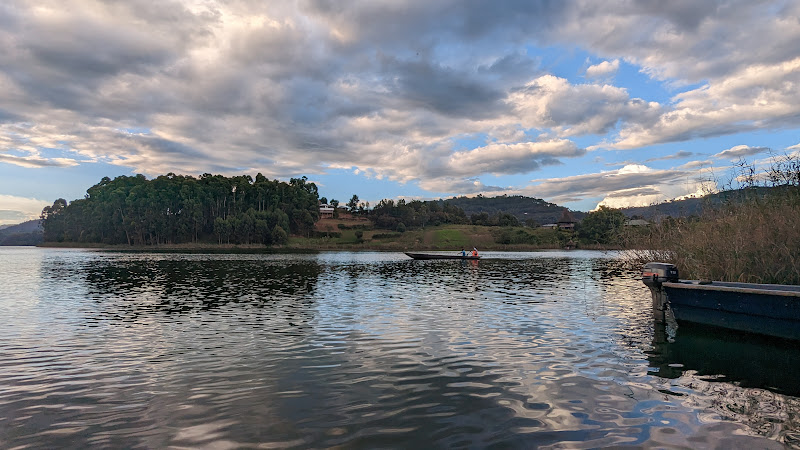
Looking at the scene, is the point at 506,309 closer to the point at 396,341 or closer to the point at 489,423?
the point at 396,341

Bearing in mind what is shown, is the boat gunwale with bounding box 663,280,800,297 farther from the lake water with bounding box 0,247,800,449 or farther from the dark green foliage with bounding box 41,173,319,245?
the dark green foliage with bounding box 41,173,319,245

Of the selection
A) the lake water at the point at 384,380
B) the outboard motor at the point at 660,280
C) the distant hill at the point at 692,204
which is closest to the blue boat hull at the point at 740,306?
the outboard motor at the point at 660,280

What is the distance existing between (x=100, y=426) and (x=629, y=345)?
14.4m

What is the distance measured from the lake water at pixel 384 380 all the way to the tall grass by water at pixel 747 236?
394cm

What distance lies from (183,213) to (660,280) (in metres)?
178

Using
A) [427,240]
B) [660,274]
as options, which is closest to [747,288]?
[660,274]

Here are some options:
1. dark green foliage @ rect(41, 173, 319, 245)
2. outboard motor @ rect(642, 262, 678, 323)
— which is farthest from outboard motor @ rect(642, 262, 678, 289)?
dark green foliage @ rect(41, 173, 319, 245)

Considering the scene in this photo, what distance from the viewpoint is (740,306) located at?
14781 mm

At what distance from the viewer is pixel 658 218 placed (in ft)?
90.7

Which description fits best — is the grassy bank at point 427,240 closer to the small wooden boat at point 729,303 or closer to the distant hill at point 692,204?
the distant hill at point 692,204

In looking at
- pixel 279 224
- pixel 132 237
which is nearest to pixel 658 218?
pixel 279 224

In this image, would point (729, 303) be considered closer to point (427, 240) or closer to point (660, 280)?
point (660, 280)

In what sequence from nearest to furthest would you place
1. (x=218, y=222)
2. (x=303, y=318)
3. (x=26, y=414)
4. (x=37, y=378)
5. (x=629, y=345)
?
(x=26, y=414)
(x=37, y=378)
(x=629, y=345)
(x=303, y=318)
(x=218, y=222)

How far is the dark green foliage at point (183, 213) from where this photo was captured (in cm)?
16275
